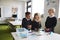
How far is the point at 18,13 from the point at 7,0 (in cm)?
122

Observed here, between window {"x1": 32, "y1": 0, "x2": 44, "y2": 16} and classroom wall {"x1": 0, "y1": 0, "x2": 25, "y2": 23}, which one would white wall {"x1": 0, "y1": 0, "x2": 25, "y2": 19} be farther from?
window {"x1": 32, "y1": 0, "x2": 44, "y2": 16}

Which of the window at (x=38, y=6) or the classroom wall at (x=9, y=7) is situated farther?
the classroom wall at (x=9, y=7)

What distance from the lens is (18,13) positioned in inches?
394

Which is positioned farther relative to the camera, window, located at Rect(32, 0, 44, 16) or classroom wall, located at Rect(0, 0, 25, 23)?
classroom wall, located at Rect(0, 0, 25, 23)

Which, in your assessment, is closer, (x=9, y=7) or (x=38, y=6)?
(x=38, y=6)

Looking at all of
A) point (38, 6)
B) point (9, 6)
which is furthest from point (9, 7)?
point (38, 6)

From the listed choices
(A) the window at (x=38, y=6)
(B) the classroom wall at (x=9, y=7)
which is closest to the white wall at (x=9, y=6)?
(B) the classroom wall at (x=9, y=7)

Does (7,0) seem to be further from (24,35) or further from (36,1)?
(24,35)

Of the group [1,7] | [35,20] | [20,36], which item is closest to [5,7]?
[1,7]

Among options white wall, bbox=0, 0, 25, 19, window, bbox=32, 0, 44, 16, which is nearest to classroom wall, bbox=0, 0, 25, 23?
white wall, bbox=0, 0, 25, 19

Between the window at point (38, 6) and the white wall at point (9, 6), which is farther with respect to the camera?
the white wall at point (9, 6)

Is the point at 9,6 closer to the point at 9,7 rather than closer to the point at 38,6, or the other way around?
the point at 9,7

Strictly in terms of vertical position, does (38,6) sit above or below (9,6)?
below

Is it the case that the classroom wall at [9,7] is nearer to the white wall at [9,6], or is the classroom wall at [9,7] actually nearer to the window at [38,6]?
the white wall at [9,6]
